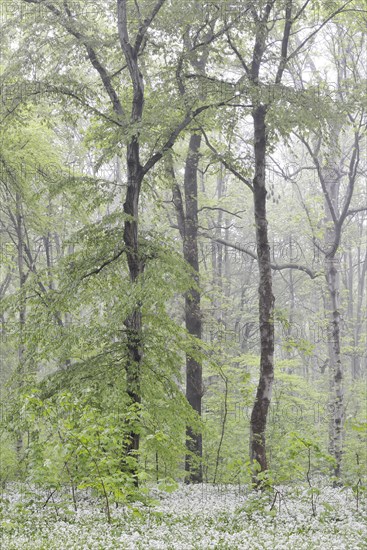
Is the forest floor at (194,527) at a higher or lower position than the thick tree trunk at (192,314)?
lower

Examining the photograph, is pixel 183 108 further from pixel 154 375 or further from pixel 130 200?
pixel 154 375

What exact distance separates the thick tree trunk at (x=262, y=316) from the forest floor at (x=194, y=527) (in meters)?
1.70

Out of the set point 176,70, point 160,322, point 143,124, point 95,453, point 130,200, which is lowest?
point 95,453

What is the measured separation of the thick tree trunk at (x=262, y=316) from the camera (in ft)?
29.0

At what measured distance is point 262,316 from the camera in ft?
30.0

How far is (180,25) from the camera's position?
28.9ft

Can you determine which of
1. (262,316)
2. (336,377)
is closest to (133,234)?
(262,316)

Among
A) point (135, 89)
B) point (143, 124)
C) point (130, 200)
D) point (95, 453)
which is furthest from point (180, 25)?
point (95, 453)

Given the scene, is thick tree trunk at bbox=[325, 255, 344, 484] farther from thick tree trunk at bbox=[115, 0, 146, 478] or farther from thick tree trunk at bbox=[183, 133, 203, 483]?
thick tree trunk at bbox=[115, 0, 146, 478]

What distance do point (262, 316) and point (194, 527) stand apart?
4.28m

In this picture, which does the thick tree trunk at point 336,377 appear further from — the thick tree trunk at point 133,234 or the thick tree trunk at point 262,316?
the thick tree trunk at point 133,234

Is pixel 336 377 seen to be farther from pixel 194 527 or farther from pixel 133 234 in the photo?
pixel 194 527

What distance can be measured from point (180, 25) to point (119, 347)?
18.2 ft

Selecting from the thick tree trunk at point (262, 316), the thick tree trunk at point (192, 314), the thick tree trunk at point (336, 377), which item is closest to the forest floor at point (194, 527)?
the thick tree trunk at point (262, 316)
